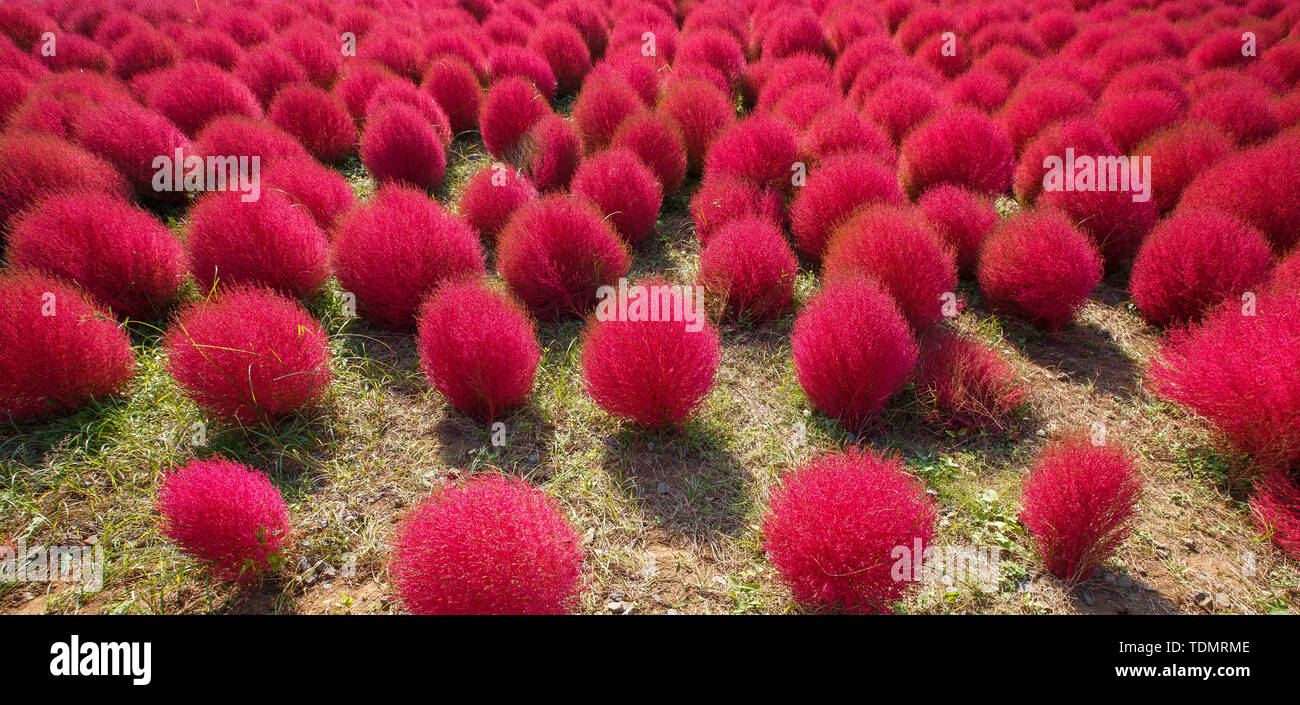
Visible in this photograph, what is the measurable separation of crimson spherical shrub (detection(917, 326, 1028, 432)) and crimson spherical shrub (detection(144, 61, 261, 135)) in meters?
5.56

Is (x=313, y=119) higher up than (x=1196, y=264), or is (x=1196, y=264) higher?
(x=313, y=119)

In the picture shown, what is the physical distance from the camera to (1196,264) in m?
3.34

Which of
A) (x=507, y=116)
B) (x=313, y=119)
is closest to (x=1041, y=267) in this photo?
(x=507, y=116)

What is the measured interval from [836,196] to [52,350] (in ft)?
13.3

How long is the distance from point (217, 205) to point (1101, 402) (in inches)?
187

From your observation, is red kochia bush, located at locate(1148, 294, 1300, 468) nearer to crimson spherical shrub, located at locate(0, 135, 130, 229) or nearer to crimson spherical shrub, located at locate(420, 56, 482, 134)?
crimson spherical shrub, located at locate(420, 56, 482, 134)

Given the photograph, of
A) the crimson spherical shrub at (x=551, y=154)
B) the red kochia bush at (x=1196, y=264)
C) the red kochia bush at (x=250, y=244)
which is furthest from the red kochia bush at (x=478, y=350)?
the red kochia bush at (x=1196, y=264)

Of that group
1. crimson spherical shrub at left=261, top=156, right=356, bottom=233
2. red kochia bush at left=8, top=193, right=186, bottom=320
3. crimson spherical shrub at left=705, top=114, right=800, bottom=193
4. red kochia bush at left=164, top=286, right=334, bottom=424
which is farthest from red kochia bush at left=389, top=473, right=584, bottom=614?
crimson spherical shrub at left=705, top=114, right=800, bottom=193

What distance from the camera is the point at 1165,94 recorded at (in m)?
5.13

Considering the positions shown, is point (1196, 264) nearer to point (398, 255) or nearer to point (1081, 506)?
point (1081, 506)

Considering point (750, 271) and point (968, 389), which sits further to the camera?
point (750, 271)

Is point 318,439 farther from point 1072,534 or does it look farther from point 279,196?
point 1072,534

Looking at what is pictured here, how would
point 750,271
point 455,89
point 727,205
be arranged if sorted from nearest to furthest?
point 750,271 → point 727,205 → point 455,89

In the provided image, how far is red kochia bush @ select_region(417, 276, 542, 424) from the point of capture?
8.95 ft
